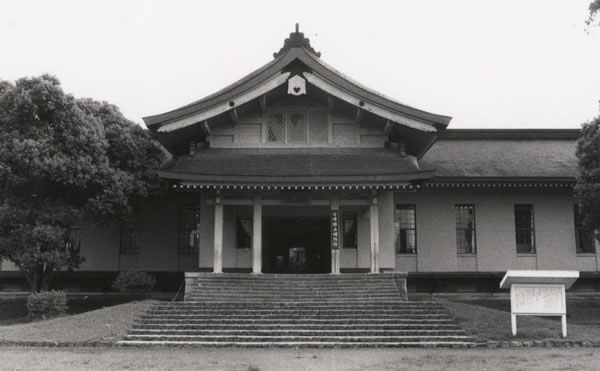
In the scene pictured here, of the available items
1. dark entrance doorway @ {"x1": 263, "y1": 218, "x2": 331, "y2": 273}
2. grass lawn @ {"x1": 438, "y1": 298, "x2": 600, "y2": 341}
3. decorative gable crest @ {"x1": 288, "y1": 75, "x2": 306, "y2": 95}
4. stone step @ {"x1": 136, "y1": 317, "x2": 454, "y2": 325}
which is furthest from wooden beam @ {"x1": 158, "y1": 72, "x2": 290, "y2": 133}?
grass lawn @ {"x1": 438, "y1": 298, "x2": 600, "y2": 341}

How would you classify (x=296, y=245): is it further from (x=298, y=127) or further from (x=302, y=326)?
(x=302, y=326)

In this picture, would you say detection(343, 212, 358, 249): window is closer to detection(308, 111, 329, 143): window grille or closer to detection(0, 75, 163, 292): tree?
detection(308, 111, 329, 143): window grille

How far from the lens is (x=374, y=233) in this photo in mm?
18781

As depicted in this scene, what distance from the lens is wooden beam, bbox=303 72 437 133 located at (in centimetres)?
1961

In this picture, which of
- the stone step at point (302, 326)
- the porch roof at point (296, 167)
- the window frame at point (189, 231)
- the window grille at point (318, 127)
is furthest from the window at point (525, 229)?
the window frame at point (189, 231)

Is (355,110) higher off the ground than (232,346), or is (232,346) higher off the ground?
(355,110)

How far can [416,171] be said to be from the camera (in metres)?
18.2

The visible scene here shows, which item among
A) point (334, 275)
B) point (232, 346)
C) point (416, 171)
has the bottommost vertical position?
point (232, 346)

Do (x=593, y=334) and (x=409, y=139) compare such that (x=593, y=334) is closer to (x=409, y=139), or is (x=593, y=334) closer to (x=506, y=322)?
(x=506, y=322)

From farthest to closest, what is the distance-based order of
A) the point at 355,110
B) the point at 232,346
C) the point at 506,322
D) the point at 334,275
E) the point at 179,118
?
the point at 355,110
the point at 179,118
the point at 334,275
the point at 506,322
the point at 232,346

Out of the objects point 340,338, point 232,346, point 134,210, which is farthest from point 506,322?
point 134,210

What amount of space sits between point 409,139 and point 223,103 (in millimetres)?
6689

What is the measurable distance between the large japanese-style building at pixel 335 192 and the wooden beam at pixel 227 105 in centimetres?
3

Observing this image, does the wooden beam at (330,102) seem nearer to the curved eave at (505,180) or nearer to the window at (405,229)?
the curved eave at (505,180)
